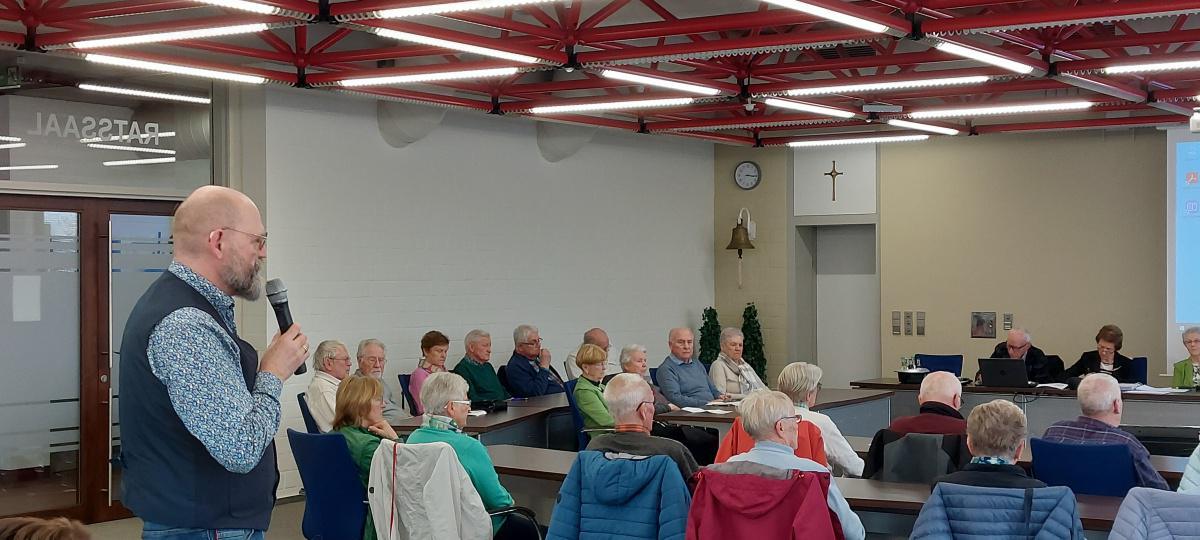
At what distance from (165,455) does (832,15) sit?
4433 mm

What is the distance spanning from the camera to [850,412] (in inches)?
401

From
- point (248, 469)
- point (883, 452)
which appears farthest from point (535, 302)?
point (248, 469)

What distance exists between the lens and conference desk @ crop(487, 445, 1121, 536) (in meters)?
4.84

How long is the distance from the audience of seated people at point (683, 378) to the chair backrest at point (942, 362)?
288cm

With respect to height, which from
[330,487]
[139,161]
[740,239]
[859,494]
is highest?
[139,161]

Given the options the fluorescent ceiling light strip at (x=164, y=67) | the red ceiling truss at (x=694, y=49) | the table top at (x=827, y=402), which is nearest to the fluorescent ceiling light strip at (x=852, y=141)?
the red ceiling truss at (x=694, y=49)

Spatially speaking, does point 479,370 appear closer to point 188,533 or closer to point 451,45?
point 451,45

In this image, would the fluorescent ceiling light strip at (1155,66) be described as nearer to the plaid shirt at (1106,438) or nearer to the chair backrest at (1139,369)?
the plaid shirt at (1106,438)

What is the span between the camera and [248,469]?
2.64 m

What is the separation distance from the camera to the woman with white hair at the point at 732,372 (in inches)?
408

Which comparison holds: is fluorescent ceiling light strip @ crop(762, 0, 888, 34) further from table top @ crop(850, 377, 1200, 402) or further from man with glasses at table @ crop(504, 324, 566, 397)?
man with glasses at table @ crop(504, 324, 566, 397)

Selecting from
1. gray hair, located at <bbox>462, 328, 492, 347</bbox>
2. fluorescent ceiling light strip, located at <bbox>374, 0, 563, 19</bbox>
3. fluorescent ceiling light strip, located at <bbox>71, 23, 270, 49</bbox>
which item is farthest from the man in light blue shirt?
gray hair, located at <bbox>462, 328, 492, 347</bbox>

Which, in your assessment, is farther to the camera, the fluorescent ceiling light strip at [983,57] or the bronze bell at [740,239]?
the bronze bell at [740,239]

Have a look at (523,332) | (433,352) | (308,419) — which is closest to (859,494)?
(308,419)
